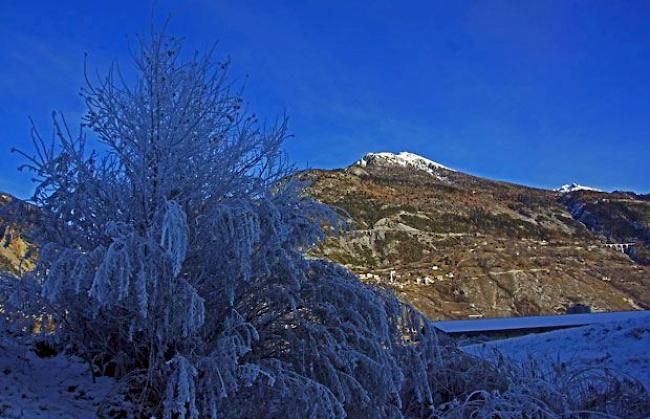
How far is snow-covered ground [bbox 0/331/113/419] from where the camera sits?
4672 millimetres

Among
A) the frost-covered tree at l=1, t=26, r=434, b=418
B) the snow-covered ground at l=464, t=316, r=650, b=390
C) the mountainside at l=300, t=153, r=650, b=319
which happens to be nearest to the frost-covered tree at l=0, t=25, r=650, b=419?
the frost-covered tree at l=1, t=26, r=434, b=418

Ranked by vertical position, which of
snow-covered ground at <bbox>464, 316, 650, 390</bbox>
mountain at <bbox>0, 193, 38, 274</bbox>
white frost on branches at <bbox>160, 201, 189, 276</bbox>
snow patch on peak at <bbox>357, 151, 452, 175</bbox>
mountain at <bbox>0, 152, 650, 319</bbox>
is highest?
snow patch on peak at <bbox>357, 151, 452, 175</bbox>

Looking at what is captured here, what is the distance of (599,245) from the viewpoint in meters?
72.9

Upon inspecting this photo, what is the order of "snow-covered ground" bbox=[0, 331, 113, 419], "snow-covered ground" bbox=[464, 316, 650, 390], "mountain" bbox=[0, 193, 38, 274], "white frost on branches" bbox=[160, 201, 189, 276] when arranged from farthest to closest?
"snow-covered ground" bbox=[464, 316, 650, 390]
"mountain" bbox=[0, 193, 38, 274]
"snow-covered ground" bbox=[0, 331, 113, 419]
"white frost on branches" bbox=[160, 201, 189, 276]

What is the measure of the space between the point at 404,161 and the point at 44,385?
14411 cm

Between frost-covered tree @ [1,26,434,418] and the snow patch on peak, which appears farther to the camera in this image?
the snow patch on peak

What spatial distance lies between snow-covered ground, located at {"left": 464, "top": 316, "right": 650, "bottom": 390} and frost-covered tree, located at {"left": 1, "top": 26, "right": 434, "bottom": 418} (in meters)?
3.90

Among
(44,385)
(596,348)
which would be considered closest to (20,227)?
(44,385)

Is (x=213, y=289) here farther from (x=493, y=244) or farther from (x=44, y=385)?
(x=493, y=244)

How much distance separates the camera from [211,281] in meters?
5.39

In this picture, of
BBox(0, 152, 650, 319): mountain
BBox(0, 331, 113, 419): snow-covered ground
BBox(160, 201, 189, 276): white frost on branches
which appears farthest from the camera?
BBox(0, 152, 650, 319): mountain

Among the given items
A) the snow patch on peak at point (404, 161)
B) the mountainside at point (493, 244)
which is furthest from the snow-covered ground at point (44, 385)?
the snow patch on peak at point (404, 161)

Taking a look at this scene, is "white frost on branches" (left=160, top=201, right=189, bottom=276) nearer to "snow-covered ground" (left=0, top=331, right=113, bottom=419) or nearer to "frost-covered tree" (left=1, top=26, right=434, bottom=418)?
"frost-covered tree" (left=1, top=26, right=434, bottom=418)

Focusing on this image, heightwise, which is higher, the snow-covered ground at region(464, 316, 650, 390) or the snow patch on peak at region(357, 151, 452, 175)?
the snow patch on peak at region(357, 151, 452, 175)
